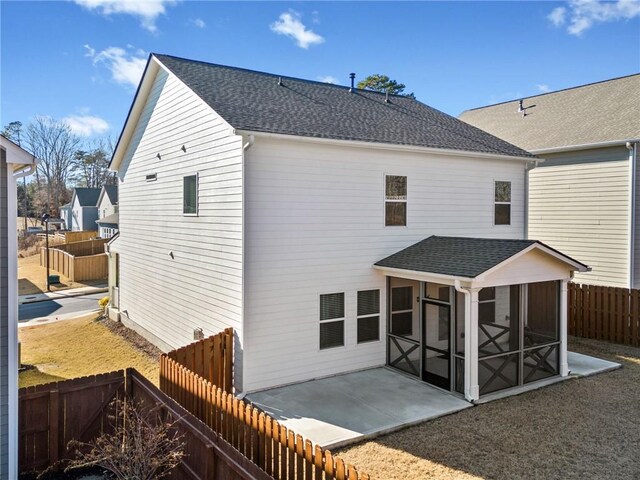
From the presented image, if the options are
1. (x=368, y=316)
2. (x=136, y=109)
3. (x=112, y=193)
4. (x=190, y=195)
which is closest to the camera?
(x=368, y=316)

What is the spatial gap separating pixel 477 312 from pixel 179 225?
8.66 m

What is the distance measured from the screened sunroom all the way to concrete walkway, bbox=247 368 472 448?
0.79 meters

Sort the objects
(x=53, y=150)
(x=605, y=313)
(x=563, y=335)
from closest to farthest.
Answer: (x=563, y=335) < (x=605, y=313) < (x=53, y=150)

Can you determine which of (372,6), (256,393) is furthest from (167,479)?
(372,6)

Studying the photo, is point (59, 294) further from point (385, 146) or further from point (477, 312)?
point (477, 312)

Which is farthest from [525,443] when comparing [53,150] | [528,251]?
[53,150]

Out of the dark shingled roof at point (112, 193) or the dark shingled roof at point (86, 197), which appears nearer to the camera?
the dark shingled roof at point (112, 193)

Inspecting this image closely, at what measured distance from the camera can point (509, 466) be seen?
6.73 m

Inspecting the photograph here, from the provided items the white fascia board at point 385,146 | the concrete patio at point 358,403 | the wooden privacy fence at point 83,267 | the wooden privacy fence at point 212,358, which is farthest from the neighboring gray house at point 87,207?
the concrete patio at point 358,403

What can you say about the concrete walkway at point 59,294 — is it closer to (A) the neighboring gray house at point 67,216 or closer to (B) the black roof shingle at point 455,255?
(B) the black roof shingle at point 455,255

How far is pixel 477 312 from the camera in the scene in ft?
31.2

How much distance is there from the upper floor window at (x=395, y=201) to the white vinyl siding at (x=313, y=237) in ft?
0.64

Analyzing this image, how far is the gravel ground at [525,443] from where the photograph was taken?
664 cm

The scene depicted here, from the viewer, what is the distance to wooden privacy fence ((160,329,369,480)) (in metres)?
5.10
